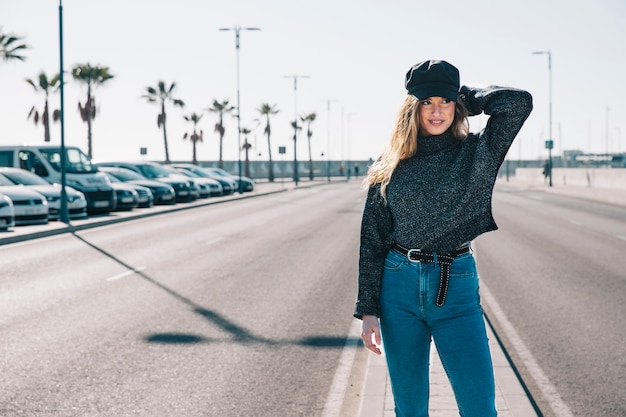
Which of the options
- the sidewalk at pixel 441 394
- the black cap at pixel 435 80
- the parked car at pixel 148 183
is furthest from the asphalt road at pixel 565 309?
the parked car at pixel 148 183

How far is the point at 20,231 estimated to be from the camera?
1845cm

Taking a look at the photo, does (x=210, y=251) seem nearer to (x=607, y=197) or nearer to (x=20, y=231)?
(x=20, y=231)

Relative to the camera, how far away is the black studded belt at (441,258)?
300cm

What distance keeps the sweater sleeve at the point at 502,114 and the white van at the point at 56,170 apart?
75.2 feet

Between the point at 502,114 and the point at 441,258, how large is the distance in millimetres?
608

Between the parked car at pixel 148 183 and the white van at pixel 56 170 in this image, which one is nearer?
the white van at pixel 56 170

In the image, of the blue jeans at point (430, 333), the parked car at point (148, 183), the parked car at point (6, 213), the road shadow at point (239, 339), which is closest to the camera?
the blue jeans at point (430, 333)

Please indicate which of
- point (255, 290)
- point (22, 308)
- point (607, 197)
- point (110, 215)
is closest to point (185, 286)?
point (255, 290)

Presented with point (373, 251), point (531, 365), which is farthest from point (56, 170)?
point (373, 251)

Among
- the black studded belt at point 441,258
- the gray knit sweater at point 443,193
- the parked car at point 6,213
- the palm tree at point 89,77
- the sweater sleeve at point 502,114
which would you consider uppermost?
the palm tree at point 89,77

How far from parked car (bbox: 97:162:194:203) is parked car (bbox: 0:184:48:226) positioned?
11.8 metres

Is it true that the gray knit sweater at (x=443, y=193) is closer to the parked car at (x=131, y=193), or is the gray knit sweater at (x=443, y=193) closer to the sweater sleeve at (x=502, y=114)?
the sweater sleeve at (x=502, y=114)

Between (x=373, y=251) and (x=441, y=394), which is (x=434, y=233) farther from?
(x=441, y=394)

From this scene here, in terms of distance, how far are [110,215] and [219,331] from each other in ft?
58.7
